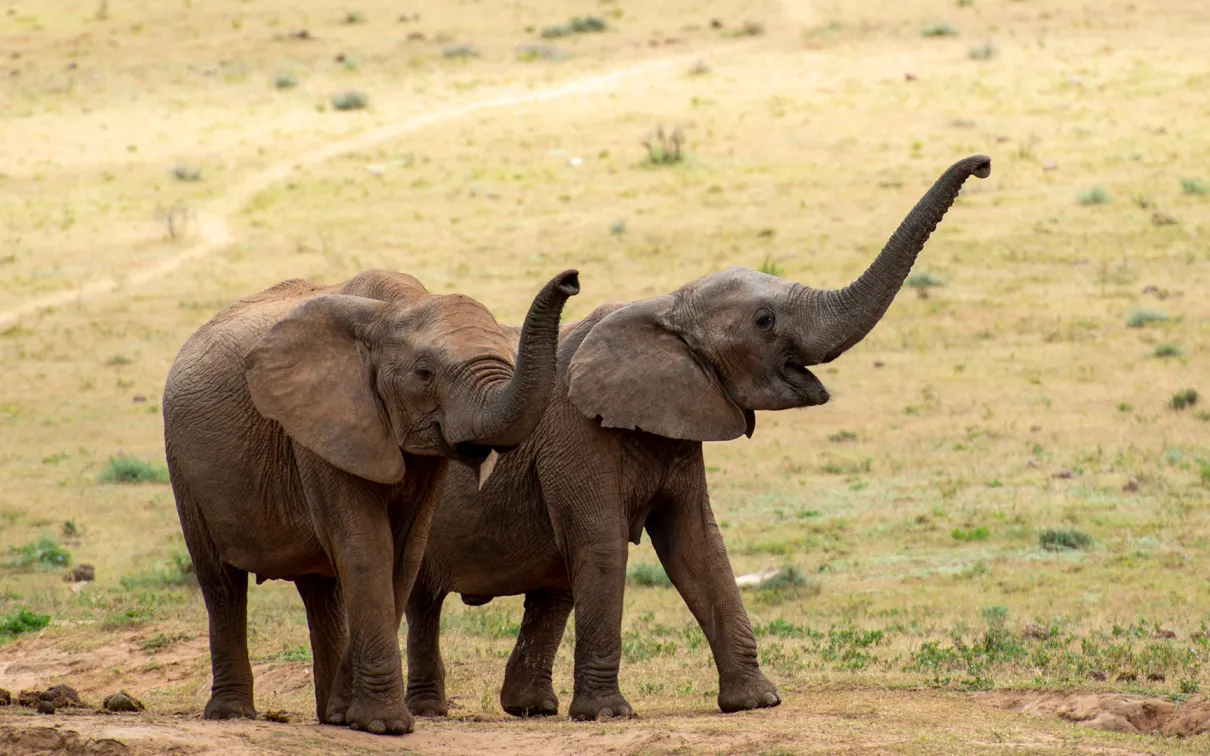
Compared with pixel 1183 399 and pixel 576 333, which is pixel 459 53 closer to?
pixel 1183 399

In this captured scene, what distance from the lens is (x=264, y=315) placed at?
990 centimetres

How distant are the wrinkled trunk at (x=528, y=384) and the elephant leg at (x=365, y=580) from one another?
3.12ft

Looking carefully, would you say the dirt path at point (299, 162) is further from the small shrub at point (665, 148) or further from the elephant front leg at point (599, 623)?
the elephant front leg at point (599, 623)

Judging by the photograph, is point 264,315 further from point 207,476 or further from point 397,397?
point 397,397

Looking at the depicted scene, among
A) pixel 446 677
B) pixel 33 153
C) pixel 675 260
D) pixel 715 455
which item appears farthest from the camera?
pixel 33 153

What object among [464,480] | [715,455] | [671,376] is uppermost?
[671,376]

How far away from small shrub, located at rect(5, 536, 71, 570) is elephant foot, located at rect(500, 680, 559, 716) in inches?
288

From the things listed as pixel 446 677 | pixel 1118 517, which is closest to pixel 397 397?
pixel 446 677

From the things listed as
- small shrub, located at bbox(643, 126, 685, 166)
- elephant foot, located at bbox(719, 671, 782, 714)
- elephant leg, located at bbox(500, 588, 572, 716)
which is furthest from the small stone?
small shrub, located at bbox(643, 126, 685, 166)

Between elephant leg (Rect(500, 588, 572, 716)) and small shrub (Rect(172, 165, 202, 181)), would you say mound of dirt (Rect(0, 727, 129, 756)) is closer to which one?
elephant leg (Rect(500, 588, 572, 716))

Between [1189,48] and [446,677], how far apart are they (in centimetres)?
3710

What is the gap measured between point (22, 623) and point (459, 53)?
124 ft

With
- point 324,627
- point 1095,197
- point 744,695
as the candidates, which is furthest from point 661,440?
point 1095,197

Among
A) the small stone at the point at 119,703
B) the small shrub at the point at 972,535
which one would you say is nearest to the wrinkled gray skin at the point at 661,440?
the small stone at the point at 119,703
